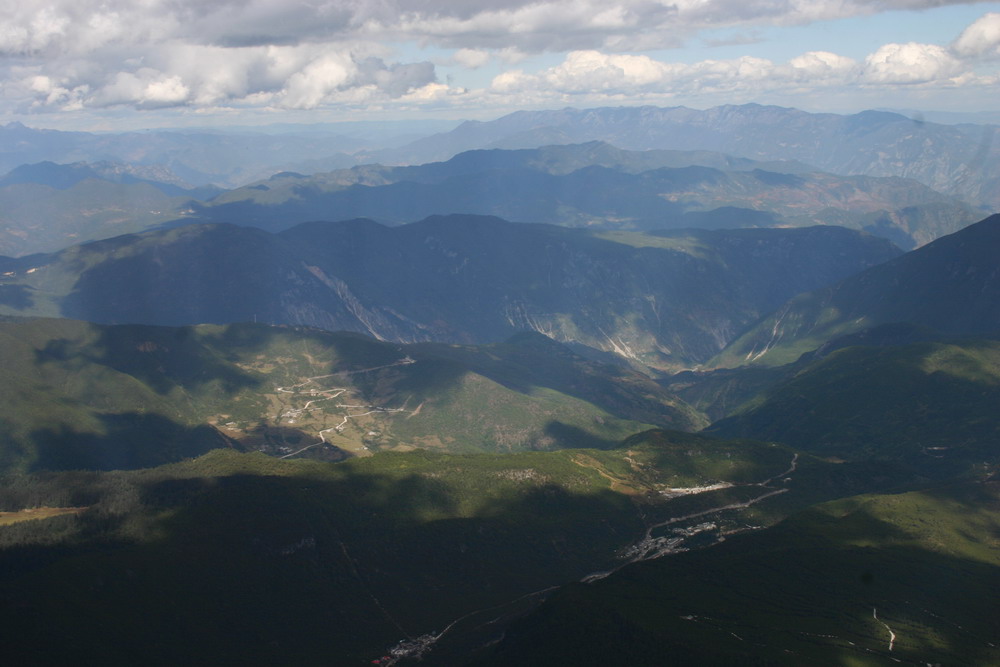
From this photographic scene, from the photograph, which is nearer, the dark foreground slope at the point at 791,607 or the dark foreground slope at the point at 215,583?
the dark foreground slope at the point at 791,607

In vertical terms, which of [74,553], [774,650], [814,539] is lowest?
[814,539]

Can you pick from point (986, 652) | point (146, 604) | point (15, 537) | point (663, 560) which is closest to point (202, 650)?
point (146, 604)

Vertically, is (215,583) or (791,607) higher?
(215,583)

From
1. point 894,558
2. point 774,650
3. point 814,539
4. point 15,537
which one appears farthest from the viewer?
point 814,539

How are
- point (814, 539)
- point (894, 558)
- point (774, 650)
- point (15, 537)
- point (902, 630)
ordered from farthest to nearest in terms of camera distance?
point (814, 539) → point (894, 558) → point (15, 537) → point (902, 630) → point (774, 650)

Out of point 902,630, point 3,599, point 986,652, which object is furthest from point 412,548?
point 986,652

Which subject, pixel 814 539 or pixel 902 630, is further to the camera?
pixel 814 539

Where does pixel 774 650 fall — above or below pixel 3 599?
below

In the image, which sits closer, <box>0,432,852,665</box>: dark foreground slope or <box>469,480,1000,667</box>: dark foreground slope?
<box>469,480,1000,667</box>: dark foreground slope

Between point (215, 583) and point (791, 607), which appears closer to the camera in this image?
point (791, 607)

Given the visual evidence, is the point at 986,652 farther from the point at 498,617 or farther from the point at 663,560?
the point at 498,617
